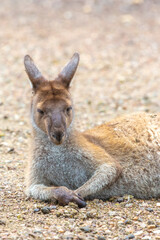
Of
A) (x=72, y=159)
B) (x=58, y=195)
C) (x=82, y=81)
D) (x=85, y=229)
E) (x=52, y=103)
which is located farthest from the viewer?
(x=82, y=81)

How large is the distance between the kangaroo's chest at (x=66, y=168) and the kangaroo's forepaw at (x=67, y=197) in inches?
16.8

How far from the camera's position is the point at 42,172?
6.22 m

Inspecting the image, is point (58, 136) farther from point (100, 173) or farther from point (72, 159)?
point (100, 173)

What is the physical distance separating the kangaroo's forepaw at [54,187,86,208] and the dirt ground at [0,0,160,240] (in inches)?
3.8

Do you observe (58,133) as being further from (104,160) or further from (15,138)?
(15,138)

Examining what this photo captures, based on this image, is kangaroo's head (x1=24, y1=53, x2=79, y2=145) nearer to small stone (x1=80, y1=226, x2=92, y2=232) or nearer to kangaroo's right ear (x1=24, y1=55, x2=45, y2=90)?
kangaroo's right ear (x1=24, y1=55, x2=45, y2=90)

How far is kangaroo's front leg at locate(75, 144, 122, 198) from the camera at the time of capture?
5.96 meters

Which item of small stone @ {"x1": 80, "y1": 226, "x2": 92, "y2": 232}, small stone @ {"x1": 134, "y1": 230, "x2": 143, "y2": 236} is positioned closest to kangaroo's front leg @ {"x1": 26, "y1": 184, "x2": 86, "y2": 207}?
small stone @ {"x1": 80, "y1": 226, "x2": 92, "y2": 232}

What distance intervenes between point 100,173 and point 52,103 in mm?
1112

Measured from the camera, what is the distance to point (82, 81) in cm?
1333

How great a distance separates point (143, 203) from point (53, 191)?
4.08ft

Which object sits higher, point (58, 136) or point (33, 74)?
point (33, 74)

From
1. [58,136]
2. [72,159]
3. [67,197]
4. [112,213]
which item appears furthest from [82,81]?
[112,213]

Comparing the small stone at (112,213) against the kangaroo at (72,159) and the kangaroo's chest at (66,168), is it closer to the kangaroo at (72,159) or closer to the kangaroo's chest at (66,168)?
the kangaroo at (72,159)
